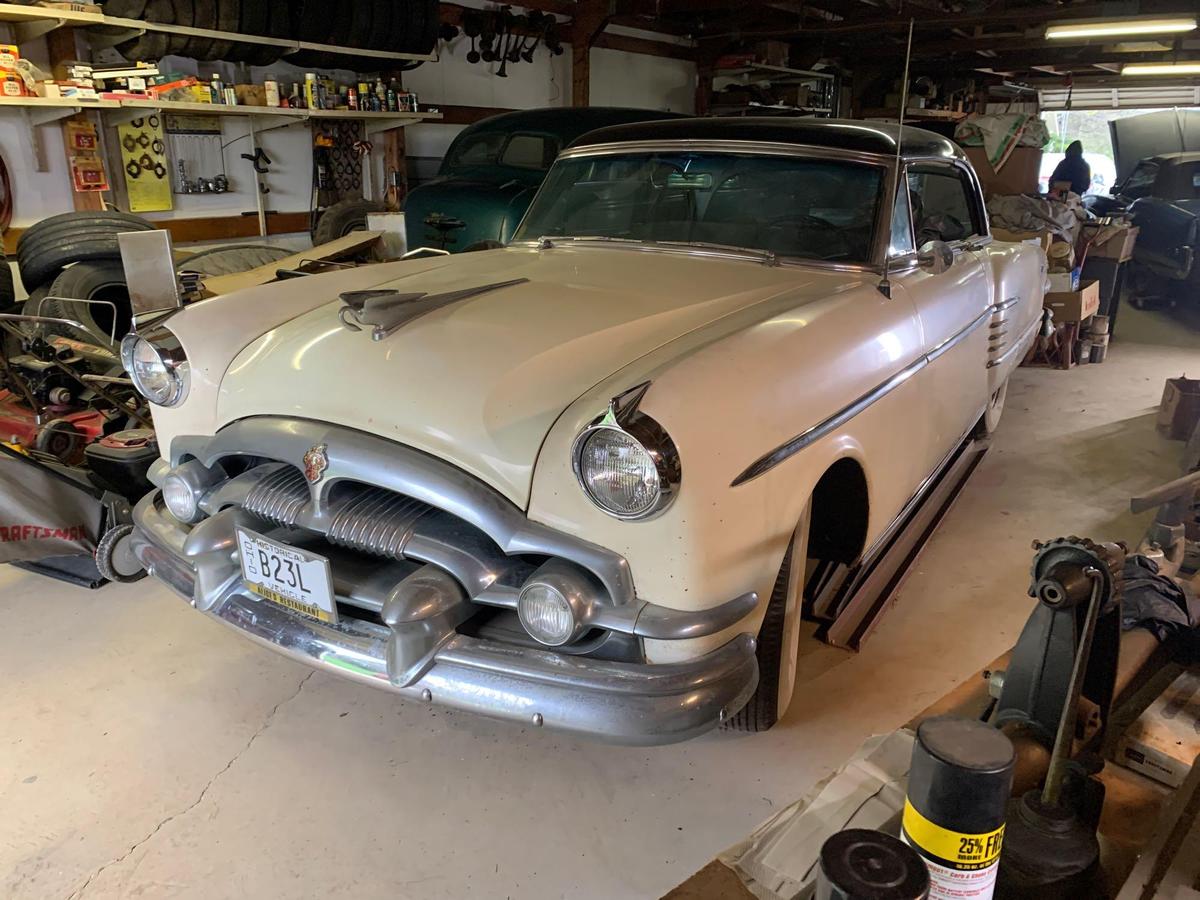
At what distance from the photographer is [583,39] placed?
871 centimetres

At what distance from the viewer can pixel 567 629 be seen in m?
1.59

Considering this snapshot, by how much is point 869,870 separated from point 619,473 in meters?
0.85

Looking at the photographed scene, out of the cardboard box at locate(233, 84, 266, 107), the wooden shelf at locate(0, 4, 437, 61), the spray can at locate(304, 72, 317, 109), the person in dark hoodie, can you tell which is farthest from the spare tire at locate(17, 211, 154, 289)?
the person in dark hoodie

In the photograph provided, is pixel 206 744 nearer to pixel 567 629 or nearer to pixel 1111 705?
pixel 567 629

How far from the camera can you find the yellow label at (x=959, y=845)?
89cm

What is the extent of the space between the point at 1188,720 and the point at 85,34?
20.9ft

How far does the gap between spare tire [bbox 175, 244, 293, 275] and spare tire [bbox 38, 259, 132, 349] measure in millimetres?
504

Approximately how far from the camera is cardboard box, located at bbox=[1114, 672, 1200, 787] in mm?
1239

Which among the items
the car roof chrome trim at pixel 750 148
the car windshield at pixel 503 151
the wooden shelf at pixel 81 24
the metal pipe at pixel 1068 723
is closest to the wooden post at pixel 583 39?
the car windshield at pixel 503 151

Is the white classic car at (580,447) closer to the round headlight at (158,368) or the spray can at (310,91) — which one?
the round headlight at (158,368)

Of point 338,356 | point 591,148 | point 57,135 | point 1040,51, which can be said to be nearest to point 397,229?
point 57,135

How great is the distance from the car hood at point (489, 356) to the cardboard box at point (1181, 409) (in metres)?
3.07

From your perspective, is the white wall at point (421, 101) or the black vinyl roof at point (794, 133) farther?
the white wall at point (421, 101)

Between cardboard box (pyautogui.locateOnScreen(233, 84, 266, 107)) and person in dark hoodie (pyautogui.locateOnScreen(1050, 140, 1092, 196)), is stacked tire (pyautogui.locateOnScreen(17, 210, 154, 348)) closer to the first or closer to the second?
cardboard box (pyautogui.locateOnScreen(233, 84, 266, 107))
